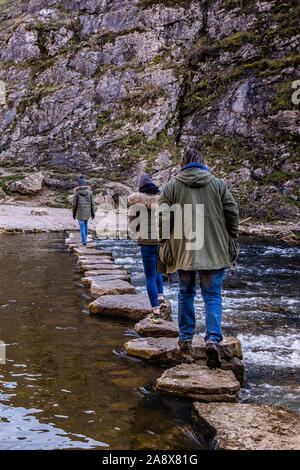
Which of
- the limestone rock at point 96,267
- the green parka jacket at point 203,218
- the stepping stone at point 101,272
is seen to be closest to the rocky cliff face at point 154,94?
the limestone rock at point 96,267

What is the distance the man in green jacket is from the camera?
3.64m

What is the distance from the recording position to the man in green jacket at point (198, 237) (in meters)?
3.64

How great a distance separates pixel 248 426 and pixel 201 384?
0.64 metres

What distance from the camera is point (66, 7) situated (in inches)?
1639

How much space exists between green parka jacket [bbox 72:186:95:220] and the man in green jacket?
7890 mm

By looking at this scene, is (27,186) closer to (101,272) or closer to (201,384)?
(101,272)

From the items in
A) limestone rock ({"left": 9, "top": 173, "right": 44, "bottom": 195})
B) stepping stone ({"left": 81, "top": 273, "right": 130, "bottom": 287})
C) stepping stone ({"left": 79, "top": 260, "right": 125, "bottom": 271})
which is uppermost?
limestone rock ({"left": 9, "top": 173, "right": 44, "bottom": 195})

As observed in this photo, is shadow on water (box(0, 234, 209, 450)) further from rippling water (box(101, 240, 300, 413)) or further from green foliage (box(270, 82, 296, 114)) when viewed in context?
green foliage (box(270, 82, 296, 114))

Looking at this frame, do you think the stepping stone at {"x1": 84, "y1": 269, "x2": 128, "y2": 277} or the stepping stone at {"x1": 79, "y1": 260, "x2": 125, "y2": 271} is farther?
the stepping stone at {"x1": 79, "y1": 260, "x2": 125, "y2": 271}

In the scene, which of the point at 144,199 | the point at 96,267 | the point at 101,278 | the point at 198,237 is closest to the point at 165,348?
the point at 198,237

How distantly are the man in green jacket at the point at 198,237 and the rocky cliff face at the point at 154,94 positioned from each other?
716 inches

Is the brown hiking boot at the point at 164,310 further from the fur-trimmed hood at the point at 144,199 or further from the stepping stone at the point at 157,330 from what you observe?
the fur-trimmed hood at the point at 144,199

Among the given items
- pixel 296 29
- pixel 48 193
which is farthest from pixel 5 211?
pixel 296 29

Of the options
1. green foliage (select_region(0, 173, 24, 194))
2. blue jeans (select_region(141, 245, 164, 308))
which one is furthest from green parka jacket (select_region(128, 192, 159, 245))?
green foliage (select_region(0, 173, 24, 194))
